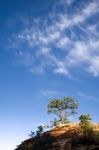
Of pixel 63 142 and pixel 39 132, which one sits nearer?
pixel 63 142

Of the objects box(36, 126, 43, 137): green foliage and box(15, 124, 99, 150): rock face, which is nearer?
box(15, 124, 99, 150): rock face

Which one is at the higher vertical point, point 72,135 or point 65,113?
point 65,113

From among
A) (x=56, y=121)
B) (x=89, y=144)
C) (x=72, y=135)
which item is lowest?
(x=89, y=144)

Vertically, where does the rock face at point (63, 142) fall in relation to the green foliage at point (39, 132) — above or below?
below

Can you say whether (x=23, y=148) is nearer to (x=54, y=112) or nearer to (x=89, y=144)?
(x=89, y=144)

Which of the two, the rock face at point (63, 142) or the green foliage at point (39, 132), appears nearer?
the rock face at point (63, 142)

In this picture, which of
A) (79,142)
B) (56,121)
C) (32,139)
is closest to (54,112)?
(56,121)

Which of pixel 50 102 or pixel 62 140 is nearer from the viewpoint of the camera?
pixel 62 140

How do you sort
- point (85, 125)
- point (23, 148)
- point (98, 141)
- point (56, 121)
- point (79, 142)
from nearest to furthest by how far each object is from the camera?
point (98, 141)
point (79, 142)
point (85, 125)
point (23, 148)
point (56, 121)

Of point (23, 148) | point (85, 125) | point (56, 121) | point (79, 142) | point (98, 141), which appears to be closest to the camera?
point (98, 141)

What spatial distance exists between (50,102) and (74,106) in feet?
23.1

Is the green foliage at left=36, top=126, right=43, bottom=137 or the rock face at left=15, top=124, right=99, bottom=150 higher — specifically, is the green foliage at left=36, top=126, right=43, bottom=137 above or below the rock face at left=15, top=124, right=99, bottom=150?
above

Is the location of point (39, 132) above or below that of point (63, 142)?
above

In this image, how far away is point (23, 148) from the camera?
110ft
